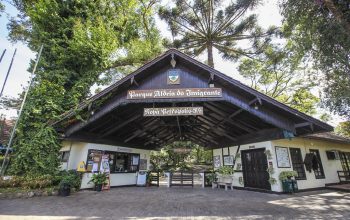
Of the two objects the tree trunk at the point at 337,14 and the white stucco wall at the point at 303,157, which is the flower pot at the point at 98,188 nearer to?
the white stucco wall at the point at 303,157

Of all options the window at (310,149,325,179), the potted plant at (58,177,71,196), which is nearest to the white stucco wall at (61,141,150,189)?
the potted plant at (58,177,71,196)

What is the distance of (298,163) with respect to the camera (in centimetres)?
1080

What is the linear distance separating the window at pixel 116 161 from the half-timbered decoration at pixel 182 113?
7 cm

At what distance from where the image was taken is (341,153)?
1380 centimetres

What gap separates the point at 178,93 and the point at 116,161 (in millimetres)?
7342

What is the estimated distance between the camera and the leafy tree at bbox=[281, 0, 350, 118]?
7.61m

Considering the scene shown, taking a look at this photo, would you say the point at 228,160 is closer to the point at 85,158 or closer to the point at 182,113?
the point at 182,113

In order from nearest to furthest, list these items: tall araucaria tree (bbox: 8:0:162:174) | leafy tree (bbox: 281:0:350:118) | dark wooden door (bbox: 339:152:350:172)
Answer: leafy tree (bbox: 281:0:350:118), tall araucaria tree (bbox: 8:0:162:174), dark wooden door (bbox: 339:152:350:172)

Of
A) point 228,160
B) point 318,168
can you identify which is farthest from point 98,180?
point 318,168

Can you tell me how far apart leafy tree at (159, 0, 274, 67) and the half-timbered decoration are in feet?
21.6

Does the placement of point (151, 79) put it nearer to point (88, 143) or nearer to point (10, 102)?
point (88, 143)

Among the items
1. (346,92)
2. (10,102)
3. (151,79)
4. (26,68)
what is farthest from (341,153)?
(10,102)

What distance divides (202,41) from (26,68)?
12.5 m

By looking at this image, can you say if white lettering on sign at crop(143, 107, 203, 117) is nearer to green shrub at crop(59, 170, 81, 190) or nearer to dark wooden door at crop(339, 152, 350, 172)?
green shrub at crop(59, 170, 81, 190)
